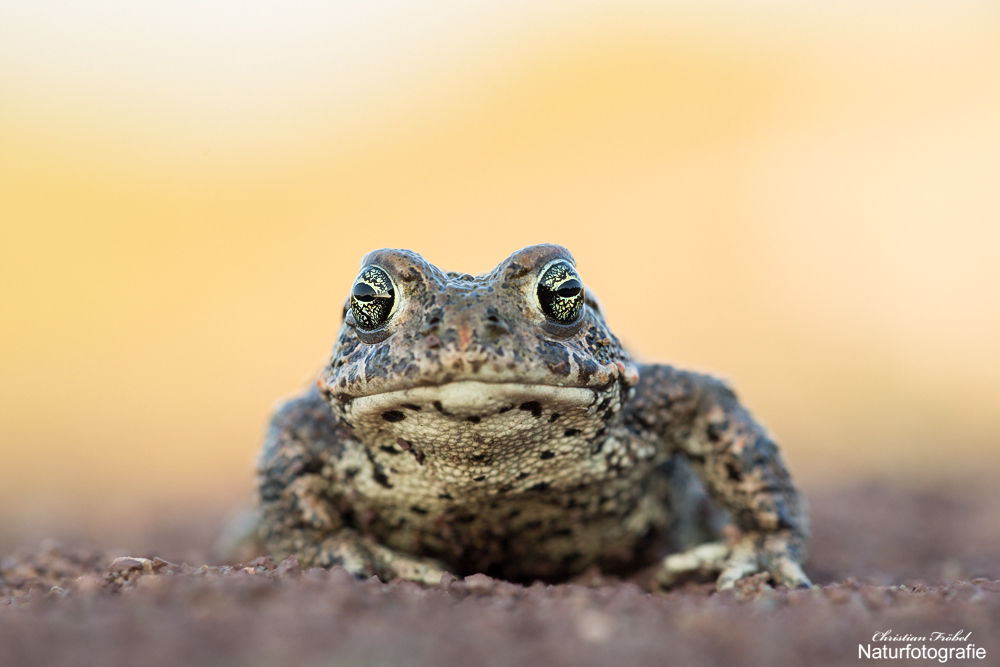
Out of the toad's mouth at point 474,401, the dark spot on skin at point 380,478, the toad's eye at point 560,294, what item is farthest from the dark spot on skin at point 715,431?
the dark spot on skin at point 380,478

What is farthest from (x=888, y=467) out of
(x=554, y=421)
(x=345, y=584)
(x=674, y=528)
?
(x=345, y=584)

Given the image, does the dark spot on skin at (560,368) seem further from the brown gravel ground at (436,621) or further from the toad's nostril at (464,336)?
the brown gravel ground at (436,621)

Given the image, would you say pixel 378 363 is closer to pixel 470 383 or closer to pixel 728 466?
pixel 470 383

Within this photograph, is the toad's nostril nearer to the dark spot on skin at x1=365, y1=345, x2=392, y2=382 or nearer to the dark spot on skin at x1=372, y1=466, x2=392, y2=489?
the dark spot on skin at x1=365, y1=345, x2=392, y2=382

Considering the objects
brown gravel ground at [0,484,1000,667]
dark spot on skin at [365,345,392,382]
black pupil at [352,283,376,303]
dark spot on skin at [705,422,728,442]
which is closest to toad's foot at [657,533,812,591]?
brown gravel ground at [0,484,1000,667]

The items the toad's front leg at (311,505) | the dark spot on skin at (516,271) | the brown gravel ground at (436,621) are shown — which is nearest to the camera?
the brown gravel ground at (436,621)

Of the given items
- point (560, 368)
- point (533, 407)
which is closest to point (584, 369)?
point (560, 368)
